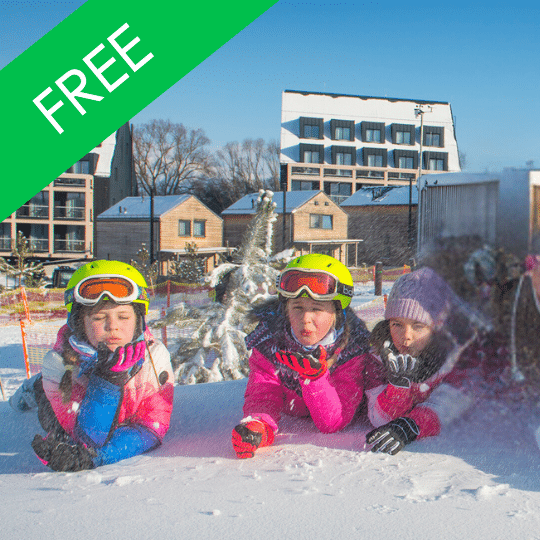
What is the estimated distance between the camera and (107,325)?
210 centimetres

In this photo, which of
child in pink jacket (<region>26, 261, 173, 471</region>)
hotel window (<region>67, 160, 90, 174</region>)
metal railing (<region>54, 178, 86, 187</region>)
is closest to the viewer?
child in pink jacket (<region>26, 261, 173, 471</region>)

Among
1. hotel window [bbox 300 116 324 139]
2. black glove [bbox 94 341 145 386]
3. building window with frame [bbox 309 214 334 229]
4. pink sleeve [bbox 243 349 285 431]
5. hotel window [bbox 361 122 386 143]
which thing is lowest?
pink sleeve [bbox 243 349 285 431]

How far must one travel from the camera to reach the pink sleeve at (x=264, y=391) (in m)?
2.19

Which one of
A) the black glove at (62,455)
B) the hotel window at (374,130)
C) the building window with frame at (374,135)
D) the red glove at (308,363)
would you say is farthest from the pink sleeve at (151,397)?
the building window with frame at (374,135)

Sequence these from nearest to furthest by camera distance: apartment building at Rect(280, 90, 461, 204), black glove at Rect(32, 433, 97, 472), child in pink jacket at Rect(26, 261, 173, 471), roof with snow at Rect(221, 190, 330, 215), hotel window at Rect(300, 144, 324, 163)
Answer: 1. black glove at Rect(32, 433, 97, 472)
2. child in pink jacket at Rect(26, 261, 173, 471)
3. apartment building at Rect(280, 90, 461, 204)
4. roof with snow at Rect(221, 190, 330, 215)
5. hotel window at Rect(300, 144, 324, 163)

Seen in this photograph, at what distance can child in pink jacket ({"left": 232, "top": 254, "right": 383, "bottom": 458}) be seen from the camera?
2113mm

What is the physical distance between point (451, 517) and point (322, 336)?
2.80 ft

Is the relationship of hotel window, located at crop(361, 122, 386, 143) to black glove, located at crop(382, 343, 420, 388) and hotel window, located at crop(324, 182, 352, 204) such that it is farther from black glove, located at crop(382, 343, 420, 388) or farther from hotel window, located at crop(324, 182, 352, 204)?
hotel window, located at crop(324, 182, 352, 204)

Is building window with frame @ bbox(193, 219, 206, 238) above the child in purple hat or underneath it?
above

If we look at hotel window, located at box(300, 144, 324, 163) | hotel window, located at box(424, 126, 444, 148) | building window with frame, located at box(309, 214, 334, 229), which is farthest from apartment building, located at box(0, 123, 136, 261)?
hotel window, located at box(424, 126, 444, 148)

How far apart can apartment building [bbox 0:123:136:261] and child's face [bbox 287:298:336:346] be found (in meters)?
23.8

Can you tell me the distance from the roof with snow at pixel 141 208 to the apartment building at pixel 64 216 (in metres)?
0.82

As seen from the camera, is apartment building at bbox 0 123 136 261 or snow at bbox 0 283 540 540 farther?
apartment building at bbox 0 123 136 261

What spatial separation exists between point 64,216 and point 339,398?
26096 mm
